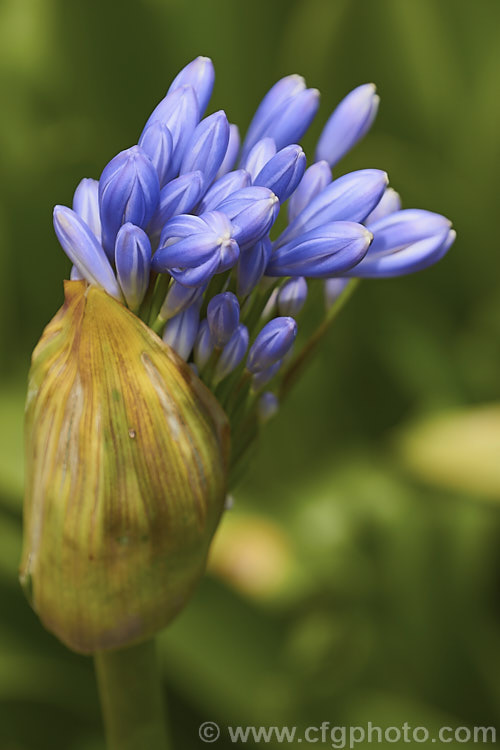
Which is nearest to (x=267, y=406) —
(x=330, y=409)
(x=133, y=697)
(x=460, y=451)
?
(x=133, y=697)

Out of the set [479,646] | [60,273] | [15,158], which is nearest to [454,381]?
[479,646]

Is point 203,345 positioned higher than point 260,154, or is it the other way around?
point 260,154

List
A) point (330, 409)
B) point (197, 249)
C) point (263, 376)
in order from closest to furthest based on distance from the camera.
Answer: point (197, 249), point (263, 376), point (330, 409)

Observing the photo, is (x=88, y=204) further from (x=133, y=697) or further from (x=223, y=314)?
(x=133, y=697)

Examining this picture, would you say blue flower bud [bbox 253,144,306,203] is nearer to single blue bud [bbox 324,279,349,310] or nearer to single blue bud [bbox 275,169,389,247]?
single blue bud [bbox 275,169,389,247]

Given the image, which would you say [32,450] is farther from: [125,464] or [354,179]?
[354,179]

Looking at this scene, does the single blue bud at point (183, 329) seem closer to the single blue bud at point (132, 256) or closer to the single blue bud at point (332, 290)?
the single blue bud at point (132, 256)
